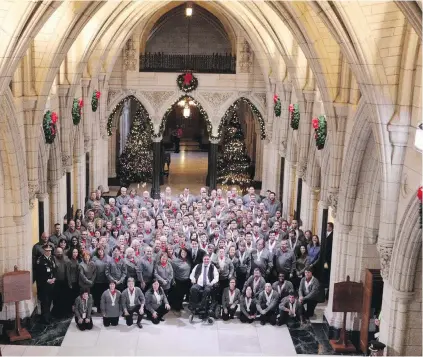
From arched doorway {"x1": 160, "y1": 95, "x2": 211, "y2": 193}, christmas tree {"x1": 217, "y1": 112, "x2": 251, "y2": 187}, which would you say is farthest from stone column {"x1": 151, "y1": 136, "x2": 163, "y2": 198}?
christmas tree {"x1": 217, "y1": 112, "x2": 251, "y2": 187}

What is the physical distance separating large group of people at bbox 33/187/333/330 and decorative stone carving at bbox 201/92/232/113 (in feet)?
28.9

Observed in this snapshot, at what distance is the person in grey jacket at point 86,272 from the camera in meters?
12.5

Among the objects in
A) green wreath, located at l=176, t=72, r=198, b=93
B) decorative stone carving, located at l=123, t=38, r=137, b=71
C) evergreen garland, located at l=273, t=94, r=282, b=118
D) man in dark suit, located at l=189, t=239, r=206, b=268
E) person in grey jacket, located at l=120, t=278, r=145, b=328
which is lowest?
person in grey jacket, located at l=120, t=278, r=145, b=328

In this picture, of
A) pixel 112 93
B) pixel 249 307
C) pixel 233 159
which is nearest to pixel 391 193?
pixel 249 307

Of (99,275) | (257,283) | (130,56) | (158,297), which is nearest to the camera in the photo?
(158,297)

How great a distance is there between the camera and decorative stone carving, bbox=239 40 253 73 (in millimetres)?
22516

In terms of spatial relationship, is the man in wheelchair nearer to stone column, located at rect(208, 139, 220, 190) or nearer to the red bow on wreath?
stone column, located at rect(208, 139, 220, 190)

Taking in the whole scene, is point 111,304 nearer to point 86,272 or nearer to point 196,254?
point 86,272

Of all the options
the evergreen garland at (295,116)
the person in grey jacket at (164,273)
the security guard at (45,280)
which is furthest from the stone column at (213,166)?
the security guard at (45,280)

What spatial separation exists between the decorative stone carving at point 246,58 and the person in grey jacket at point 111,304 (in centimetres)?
1214

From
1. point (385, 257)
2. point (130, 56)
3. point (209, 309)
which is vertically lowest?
point (209, 309)

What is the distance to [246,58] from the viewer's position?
22.5 m

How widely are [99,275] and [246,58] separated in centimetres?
1179

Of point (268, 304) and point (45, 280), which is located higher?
point (45, 280)
